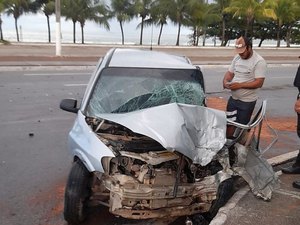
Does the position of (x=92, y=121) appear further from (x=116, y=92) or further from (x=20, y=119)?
(x=20, y=119)

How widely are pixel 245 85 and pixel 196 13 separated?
32.2 meters

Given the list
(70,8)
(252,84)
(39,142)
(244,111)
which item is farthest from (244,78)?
(70,8)

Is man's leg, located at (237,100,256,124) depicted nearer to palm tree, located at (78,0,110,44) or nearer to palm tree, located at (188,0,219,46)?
palm tree, located at (188,0,219,46)

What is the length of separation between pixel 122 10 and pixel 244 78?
112ft

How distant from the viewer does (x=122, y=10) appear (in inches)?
1508

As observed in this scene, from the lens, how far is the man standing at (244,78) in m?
5.30

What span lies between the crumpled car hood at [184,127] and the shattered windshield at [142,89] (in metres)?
0.43

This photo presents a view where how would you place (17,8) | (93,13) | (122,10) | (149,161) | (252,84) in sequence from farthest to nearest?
(122,10)
(93,13)
(17,8)
(252,84)
(149,161)

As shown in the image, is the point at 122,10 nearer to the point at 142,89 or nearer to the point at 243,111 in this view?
the point at 243,111

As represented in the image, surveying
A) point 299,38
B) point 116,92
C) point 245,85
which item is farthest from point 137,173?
point 299,38

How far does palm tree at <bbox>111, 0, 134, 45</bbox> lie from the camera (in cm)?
3791

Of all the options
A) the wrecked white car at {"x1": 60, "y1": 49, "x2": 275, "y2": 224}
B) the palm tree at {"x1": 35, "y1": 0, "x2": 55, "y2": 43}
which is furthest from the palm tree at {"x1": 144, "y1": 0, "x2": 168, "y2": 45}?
the wrecked white car at {"x1": 60, "y1": 49, "x2": 275, "y2": 224}

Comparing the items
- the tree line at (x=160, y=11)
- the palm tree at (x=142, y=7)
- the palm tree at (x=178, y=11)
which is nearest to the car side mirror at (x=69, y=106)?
the tree line at (x=160, y=11)

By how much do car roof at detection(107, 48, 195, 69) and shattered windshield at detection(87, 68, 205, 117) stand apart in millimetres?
81
